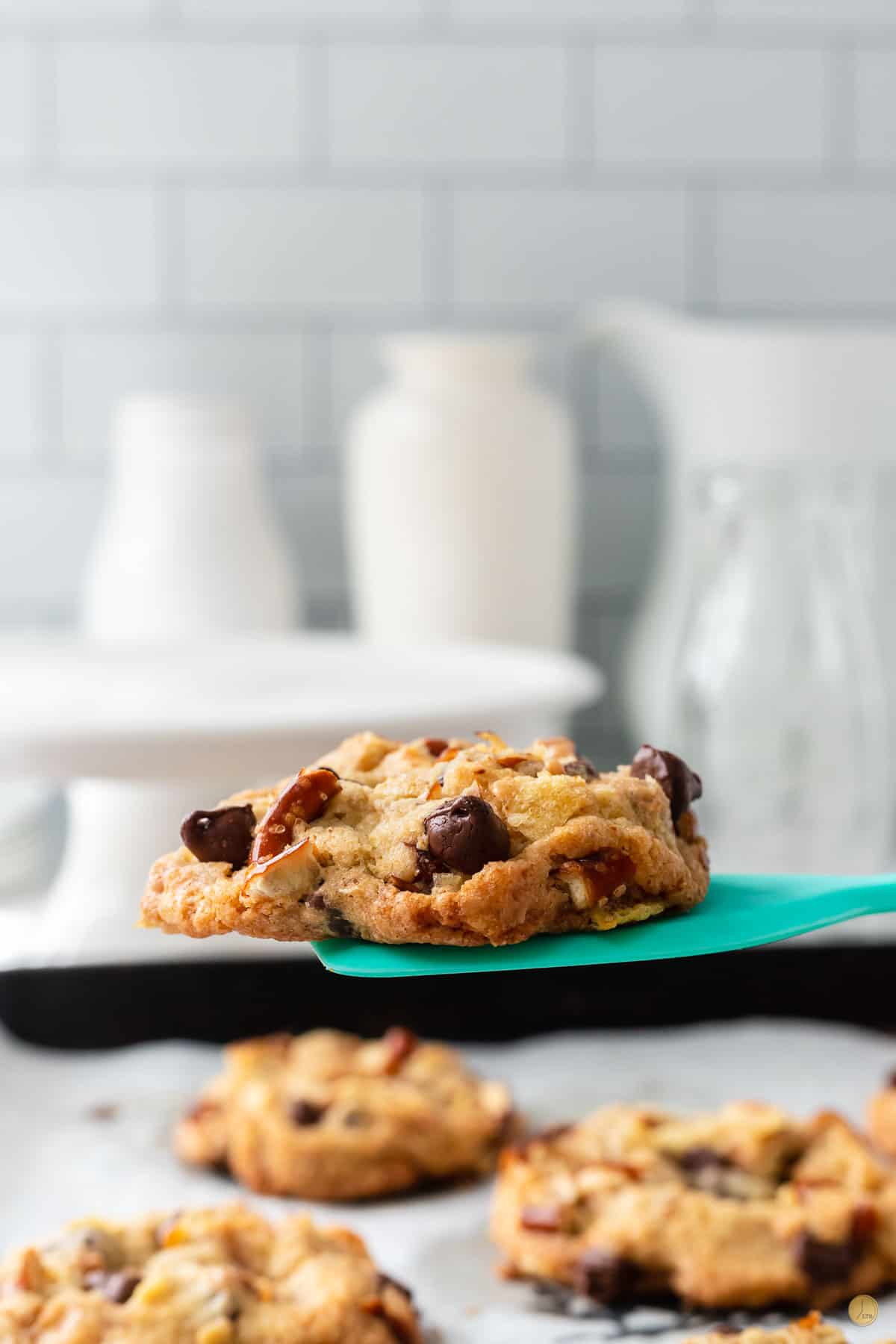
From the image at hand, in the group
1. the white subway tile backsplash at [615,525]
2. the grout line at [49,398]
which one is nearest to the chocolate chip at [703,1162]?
the white subway tile backsplash at [615,525]

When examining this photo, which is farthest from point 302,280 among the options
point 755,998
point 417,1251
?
point 417,1251

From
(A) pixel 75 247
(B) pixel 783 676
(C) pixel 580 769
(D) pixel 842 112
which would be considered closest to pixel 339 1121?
(C) pixel 580 769

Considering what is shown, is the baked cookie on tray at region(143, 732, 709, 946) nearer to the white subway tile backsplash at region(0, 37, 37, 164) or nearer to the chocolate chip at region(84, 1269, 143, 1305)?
the chocolate chip at region(84, 1269, 143, 1305)

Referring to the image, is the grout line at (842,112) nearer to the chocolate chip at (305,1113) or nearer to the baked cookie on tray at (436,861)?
the chocolate chip at (305,1113)

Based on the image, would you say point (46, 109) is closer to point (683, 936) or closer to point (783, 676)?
point (783, 676)

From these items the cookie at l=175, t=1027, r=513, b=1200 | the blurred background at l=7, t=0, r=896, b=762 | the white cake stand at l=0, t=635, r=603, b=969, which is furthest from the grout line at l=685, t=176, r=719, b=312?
the cookie at l=175, t=1027, r=513, b=1200

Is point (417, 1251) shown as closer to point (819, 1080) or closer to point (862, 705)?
point (819, 1080)
